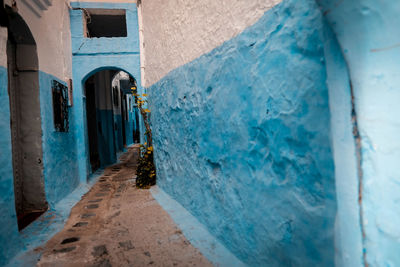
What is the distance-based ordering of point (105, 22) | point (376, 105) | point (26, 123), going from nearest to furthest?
point (376, 105)
point (26, 123)
point (105, 22)

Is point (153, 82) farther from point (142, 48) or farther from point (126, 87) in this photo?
point (126, 87)

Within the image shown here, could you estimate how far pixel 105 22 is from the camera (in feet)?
26.4

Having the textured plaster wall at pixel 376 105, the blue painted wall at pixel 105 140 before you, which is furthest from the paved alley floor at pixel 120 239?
the blue painted wall at pixel 105 140

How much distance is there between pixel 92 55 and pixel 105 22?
230cm

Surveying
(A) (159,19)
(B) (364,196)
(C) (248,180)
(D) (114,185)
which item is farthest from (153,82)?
(B) (364,196)

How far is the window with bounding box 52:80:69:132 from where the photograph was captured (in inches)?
182

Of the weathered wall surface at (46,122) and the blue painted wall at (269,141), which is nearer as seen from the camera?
the blue painted wall at (269,141)

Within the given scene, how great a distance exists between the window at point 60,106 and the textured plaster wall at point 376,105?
4791 mm

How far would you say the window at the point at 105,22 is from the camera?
6.84m

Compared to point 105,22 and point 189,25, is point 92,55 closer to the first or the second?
point 105,22

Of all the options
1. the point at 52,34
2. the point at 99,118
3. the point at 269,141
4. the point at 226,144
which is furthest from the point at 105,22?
the point at 269,141

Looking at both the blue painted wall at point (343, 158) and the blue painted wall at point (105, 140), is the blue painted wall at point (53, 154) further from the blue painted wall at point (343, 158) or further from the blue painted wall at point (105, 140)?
the blue painted wall at point (343, 158)

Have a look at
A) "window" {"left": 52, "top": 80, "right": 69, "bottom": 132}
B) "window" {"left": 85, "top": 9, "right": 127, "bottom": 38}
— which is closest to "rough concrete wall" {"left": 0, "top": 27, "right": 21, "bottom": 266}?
"window" {"left": 52, "top": 80, "right": 69, "bottom": 132}

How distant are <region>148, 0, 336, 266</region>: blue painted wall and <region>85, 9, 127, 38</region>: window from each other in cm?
535
